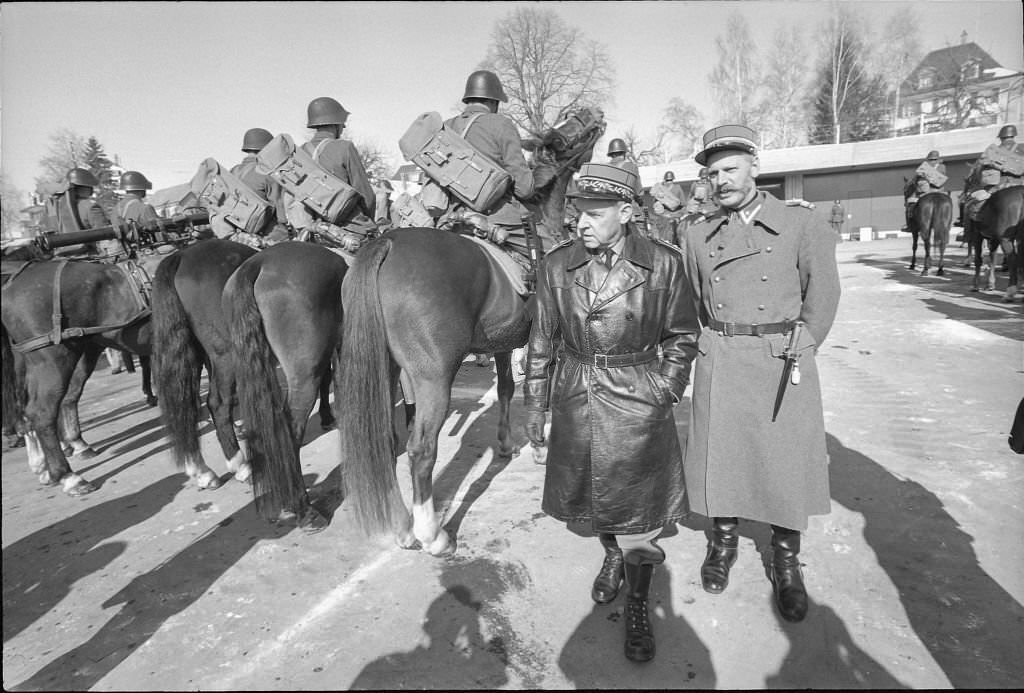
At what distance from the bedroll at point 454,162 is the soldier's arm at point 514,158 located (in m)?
0.11

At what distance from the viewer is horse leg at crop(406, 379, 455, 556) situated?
3.34 metres

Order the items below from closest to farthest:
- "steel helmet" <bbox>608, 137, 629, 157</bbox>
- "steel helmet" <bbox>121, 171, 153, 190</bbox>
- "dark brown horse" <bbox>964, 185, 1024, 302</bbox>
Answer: "steel helmet" <bbox>121, 171, 153, 190</bbox>
"dark brown horse" <bbox>964, 185, 1024, 302</bbox>
"steel helmet" <bbox>608, 137, 629, 157</bbox>

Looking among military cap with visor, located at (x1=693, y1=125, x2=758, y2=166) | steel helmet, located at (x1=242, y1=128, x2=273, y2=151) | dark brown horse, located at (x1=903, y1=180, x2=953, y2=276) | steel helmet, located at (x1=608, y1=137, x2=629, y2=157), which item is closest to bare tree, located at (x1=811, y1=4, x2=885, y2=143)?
dark brown horse, located at (x1=903, y1=180, x2=953, y2=276)

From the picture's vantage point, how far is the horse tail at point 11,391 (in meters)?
3.89

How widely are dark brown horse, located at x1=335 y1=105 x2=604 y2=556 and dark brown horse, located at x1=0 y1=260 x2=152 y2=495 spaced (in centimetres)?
267

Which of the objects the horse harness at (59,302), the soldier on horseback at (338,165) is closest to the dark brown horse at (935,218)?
the soldier on horseback at (338,165)

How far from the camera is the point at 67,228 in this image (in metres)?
6.62

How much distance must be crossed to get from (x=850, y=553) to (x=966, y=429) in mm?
2338

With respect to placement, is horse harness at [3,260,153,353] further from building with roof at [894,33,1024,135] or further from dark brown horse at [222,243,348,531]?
building with roof at [894,33,1024,135]

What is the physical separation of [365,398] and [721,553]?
6.90ft

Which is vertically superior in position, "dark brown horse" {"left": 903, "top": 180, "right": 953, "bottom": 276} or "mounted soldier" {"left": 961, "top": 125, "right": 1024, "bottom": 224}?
"mounted soldier" {"left": 961, "top": 125, "right": 1024, "bottom": 224}

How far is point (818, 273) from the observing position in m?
2.48

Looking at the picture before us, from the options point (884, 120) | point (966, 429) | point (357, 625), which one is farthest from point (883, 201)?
point (357, 625)

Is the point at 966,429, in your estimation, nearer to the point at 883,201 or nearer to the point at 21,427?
the point at 21,427
